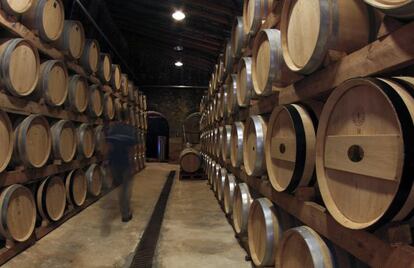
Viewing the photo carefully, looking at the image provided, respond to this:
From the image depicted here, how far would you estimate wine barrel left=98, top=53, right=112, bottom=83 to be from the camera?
7.27 meters

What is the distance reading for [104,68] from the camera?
7387mm

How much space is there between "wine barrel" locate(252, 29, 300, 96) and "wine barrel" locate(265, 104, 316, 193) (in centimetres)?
34

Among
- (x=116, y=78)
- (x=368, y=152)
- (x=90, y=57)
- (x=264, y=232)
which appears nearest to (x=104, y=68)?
(x=90, y=57)

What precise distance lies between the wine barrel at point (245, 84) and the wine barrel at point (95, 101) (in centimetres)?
334

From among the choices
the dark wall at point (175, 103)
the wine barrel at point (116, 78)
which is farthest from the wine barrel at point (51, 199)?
the dark wall at point (175, 103)

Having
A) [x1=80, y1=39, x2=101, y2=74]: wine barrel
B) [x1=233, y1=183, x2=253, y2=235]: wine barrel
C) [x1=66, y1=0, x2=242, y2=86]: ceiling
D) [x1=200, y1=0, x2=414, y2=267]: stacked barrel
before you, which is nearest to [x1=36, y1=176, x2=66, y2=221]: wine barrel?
[x1=80, y1=39, x2=101, y2=74]: wine barrel

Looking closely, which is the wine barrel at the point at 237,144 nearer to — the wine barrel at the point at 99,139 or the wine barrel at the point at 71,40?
the wine barrel at the point at 71,40

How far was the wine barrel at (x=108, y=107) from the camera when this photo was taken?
7438 mm

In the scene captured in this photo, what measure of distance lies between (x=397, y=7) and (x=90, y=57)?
591cm

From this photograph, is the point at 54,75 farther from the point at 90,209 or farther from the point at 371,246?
the point at 371,246

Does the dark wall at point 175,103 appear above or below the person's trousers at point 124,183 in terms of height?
above

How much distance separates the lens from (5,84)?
3.65 meters

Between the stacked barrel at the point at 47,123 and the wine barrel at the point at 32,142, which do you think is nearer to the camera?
the stacked barrel at the point at 47,123

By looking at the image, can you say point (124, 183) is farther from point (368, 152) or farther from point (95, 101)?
point (368, 152)
